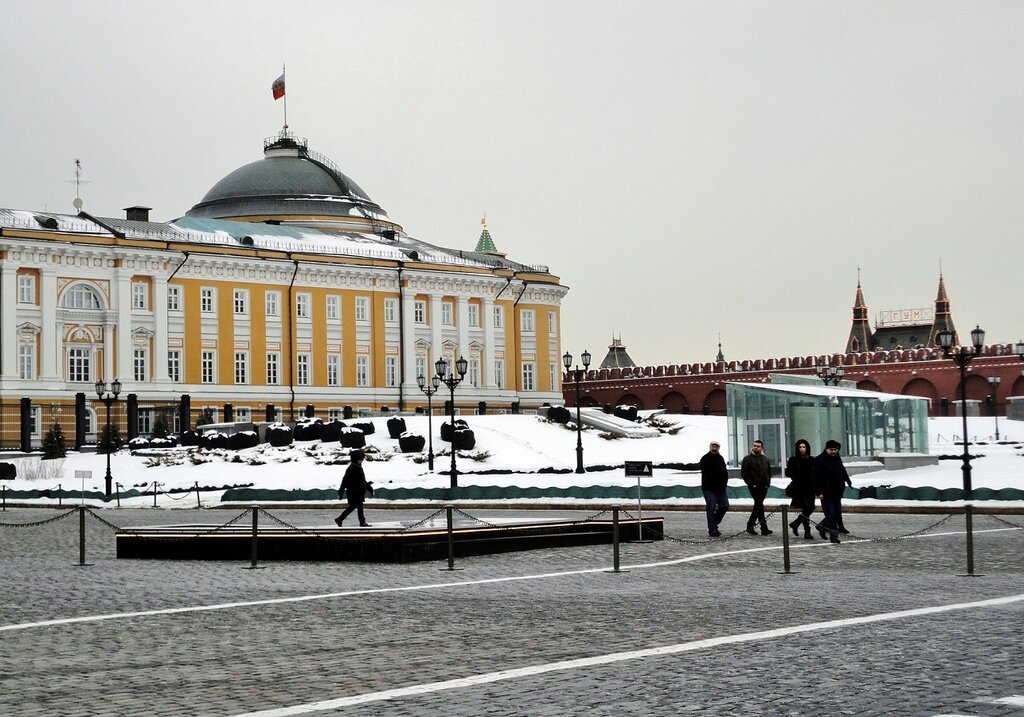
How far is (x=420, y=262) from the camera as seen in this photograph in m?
79.2

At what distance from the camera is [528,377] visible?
83625 mm

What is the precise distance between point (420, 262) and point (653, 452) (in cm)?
2332

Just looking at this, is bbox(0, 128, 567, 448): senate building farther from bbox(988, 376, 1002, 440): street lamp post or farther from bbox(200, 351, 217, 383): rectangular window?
bbox(988, 376, 1002, 440): street lamp post

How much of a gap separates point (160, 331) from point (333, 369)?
30.8ft

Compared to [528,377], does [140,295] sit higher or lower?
higher

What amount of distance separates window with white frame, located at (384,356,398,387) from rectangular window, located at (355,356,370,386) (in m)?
1.04

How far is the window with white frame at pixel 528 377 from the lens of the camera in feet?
274

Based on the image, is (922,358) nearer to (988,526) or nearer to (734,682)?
(988,526)

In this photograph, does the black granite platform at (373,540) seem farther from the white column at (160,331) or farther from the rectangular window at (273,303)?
the rectangular window at (273,303)

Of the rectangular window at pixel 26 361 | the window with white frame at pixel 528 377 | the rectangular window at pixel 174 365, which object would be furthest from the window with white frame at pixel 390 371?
the rectangular window at pixel 26 361

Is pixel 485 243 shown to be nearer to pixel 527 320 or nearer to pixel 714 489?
pixel 527 320

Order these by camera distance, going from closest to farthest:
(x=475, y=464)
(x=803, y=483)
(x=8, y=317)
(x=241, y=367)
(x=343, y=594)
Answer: (x=343, y=594)
(x=803, y=483)
(x=475, y=464)
(x=8, y=317)
(x=241, y=367)

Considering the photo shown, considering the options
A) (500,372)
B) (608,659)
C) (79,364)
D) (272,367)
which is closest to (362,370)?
(272,367)

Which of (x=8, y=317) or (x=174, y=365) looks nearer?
(x=8, y=317)
